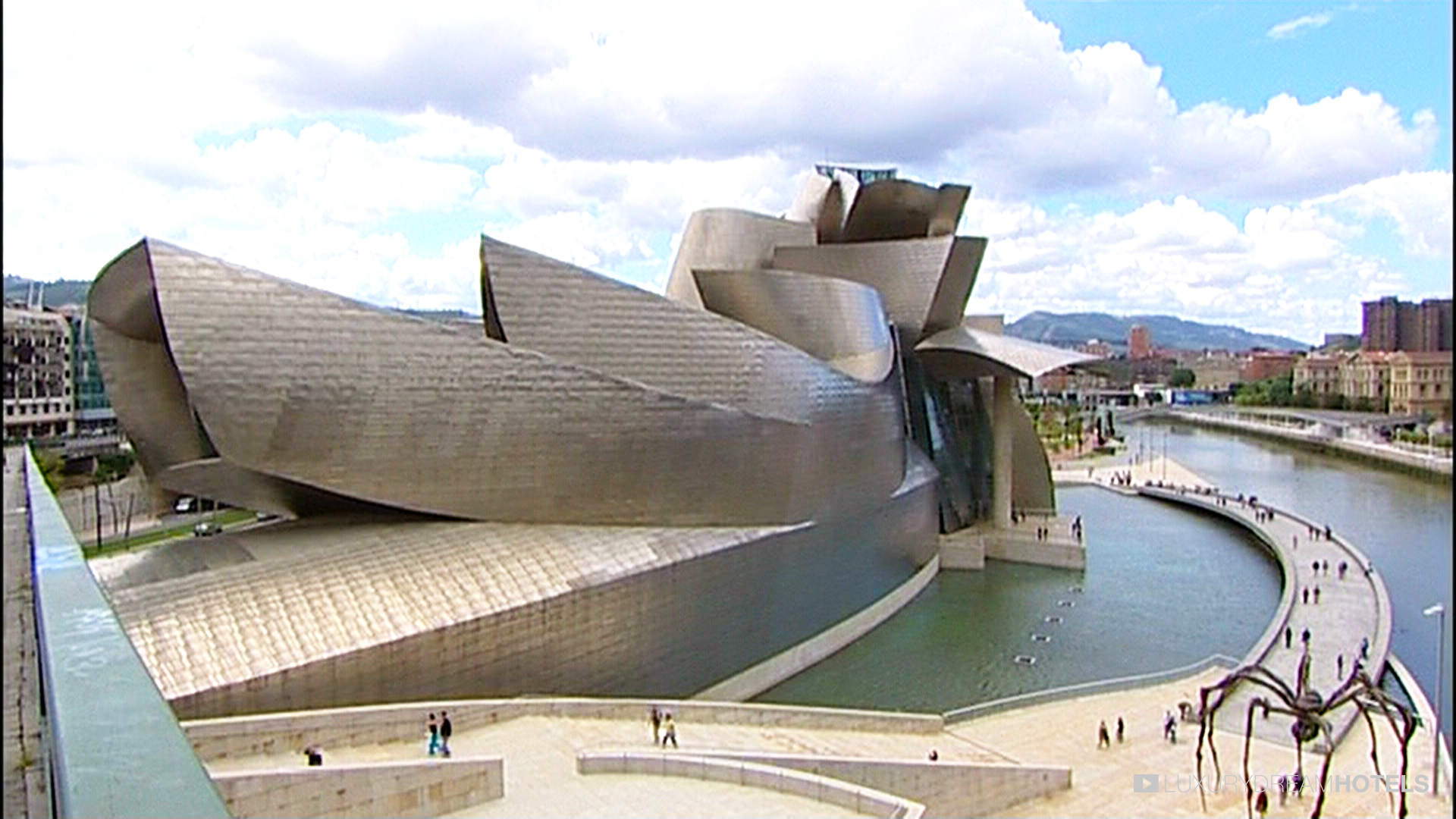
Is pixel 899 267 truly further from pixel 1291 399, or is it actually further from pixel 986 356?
pixel 1291 399

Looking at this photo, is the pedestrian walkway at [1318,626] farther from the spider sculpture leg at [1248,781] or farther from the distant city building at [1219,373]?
the distant city building at [1219,373]

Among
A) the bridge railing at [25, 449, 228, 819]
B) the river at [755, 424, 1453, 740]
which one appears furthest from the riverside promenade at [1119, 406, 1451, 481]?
the bridge railing at [25, 449, 228, 819]

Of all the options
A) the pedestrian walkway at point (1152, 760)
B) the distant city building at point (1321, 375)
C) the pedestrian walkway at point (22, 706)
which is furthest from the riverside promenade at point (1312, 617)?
the distant city building at point (1321, 375)

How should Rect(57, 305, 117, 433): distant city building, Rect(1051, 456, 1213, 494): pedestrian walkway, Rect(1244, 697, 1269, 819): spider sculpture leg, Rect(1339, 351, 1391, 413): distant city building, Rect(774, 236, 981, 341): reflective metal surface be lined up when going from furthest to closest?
Rect(57, 305, 117, 433): distant city building < Rect(1051, 456, 1213, 494): pedestrian walkway < Rect(1339, 351, 1391, 413): distant city building < Rect(774, 236, 981, 341): reflective metal surface < Rect(1244, 697, 1269, 819): spider sculpture leg

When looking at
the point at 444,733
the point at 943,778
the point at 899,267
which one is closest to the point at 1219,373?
the point at 899,267

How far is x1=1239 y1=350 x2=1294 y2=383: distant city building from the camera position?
527 ft

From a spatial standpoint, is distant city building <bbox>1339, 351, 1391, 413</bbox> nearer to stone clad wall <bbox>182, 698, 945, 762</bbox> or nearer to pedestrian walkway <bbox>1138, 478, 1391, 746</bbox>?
pedestrian walkway <bbox>1138, 478, 1391, 746</bbox>

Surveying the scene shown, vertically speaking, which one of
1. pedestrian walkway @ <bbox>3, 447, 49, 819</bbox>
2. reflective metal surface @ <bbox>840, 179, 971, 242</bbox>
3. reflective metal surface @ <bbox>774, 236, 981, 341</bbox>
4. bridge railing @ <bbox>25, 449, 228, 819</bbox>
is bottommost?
pedestrian walkway @ <bbox>3, 447, 49, 819</bbox>

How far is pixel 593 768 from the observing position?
16062 mm

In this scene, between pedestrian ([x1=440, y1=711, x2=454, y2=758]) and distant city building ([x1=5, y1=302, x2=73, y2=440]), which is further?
distant city building ([x1=5, y1=302, x2=73, y2=440])

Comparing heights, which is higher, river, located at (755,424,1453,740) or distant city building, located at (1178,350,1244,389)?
distant city building, located at (1178,350,1244,389)

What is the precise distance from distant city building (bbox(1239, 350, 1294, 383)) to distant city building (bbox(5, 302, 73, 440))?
146 metres

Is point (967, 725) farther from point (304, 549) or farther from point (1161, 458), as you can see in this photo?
point (1161, 458)

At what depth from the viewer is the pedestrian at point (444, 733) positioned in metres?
16.0
